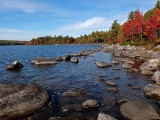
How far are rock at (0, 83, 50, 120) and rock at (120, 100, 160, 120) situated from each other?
5.52 m

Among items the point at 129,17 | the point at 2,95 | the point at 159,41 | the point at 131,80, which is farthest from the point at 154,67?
the point at 129,17

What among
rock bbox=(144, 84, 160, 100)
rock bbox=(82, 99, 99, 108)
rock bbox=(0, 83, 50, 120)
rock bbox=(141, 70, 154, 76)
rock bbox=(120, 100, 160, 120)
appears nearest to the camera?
rock bbox=(120, 100, 160, 120)

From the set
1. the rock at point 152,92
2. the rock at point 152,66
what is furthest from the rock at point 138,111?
the rock at point 152,66

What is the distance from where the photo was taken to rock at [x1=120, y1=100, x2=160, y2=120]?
13445 millimetres

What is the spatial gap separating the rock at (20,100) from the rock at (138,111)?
5.52 m

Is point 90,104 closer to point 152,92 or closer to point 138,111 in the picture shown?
point 138,111

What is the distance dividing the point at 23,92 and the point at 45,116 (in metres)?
2.40

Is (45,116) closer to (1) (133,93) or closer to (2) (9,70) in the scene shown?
(1) (133,93)

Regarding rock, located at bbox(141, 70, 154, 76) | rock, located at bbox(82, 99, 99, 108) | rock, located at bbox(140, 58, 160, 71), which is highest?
rock, located at bbox(140, 58, 160, 71)

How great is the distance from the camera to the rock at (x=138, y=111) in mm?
13445

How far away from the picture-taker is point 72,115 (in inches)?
565

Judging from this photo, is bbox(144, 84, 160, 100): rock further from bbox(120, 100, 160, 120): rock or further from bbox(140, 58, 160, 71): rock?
bbox(140, 58, 160, 71): rock

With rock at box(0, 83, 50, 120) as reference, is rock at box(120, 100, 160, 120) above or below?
below

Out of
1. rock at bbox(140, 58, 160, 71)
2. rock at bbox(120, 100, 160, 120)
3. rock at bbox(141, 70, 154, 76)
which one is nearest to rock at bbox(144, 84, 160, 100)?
rock at bbox(120, 100, 160, 120)
